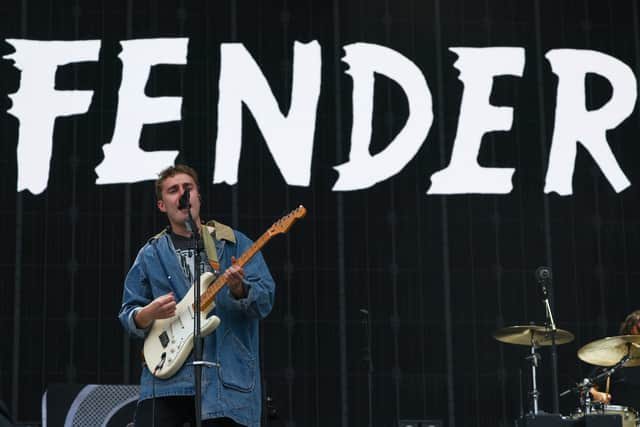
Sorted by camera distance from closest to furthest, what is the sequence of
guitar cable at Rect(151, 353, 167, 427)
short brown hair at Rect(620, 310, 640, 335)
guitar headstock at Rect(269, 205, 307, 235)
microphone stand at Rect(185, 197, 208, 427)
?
microphone stand at Rect(185, 197, 208, 427) → guitar cable at Rect(151, 353, 167, 427) → guitar headstock at Rect(269, 205, 307, 235) → short brown hair at Rect(620, 310, 640, 335)

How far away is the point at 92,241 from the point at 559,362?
4262 millimetres

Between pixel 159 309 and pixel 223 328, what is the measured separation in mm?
324

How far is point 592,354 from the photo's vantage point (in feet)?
30.5

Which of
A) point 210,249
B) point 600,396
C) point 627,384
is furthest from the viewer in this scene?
point 600,396

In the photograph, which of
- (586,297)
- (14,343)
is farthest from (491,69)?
(14,343)

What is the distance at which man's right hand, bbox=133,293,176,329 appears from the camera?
5418 mm

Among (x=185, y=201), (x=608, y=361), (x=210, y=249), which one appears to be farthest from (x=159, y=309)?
(x=608, y=361)

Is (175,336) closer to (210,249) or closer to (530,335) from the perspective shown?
(210,249)

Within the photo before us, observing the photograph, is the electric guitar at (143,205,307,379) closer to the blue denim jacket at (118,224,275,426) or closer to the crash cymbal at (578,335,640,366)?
the blue denim jacket at (118,224,275,426)

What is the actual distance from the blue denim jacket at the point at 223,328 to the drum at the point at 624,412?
413 cm

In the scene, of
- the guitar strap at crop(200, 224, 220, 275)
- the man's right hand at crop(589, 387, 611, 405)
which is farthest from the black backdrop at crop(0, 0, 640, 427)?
the guitar strap at crop(200, 224, 220, 275)

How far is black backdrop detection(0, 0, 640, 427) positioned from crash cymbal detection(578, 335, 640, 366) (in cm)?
113

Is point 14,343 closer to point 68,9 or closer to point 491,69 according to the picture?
point 68,9

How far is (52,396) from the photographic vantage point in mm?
8930
